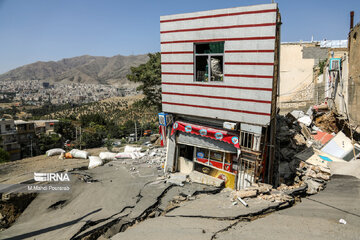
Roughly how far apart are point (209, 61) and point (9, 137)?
61.3 metres

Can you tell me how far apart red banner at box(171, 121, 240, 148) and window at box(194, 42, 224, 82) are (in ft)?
6.16

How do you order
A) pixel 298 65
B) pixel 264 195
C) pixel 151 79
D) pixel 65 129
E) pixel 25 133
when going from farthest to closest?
pixel 25 133 < pixel 65 129 < pixel 298 65 < pixel 151 79 < pixel 264 195

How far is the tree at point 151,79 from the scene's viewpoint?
18281mm

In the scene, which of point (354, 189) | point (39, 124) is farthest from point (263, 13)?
point (39, 124)

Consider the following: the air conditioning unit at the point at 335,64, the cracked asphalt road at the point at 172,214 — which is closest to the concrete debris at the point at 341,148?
the cracked asphalt road at the point at 172,214

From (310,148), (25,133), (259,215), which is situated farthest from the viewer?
(25,133)

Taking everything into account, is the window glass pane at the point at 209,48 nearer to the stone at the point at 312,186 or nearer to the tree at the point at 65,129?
the stone at the point at 312,186

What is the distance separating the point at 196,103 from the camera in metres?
8.98

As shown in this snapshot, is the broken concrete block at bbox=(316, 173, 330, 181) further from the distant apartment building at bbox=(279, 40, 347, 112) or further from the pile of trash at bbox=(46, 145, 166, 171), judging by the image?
the distant apartment building at bbox=(279, 40, 347, 112)

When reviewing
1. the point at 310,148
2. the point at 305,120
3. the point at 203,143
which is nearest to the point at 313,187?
the point at 310,148

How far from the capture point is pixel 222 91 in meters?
8.26

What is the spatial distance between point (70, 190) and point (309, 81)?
2428 centimetres

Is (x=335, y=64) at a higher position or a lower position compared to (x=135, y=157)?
higher

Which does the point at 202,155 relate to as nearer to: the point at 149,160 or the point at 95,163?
the point at 149,160
